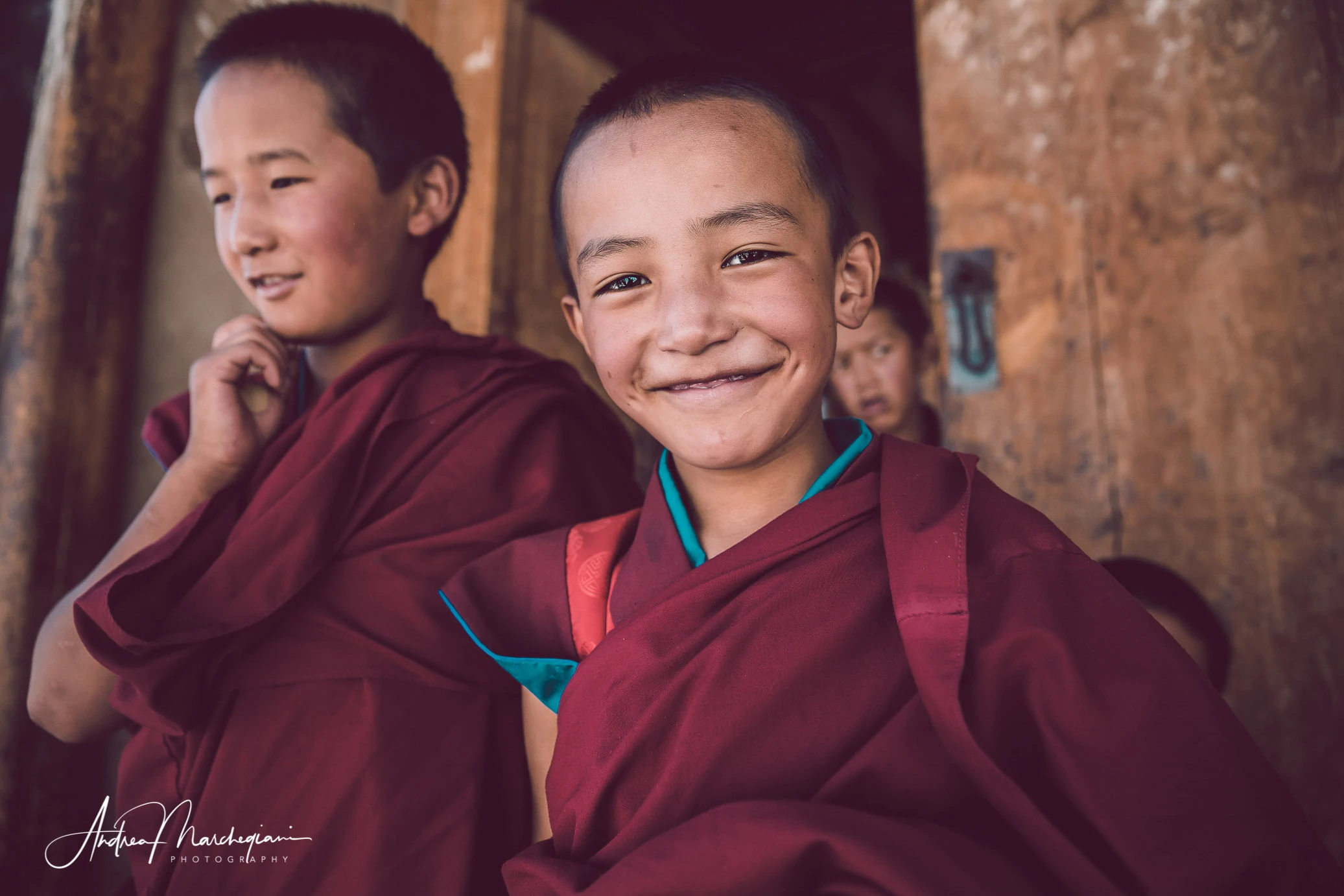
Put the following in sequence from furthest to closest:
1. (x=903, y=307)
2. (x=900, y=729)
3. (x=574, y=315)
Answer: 1. (x=903, y=307)
2. (x=574, y=315)
3. (x=900, y=729)

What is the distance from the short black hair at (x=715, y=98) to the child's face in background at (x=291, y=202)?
369 millimetres


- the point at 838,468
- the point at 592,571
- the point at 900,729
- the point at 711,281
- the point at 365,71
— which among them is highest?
the point at 365,71

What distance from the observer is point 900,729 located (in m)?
0.69

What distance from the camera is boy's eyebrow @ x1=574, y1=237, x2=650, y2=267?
865 millimetres

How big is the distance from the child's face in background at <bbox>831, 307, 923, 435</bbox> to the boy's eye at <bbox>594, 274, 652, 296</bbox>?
1.60 metres

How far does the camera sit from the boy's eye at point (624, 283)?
897 millimetres

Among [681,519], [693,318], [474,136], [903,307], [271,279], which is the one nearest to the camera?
[693,318]

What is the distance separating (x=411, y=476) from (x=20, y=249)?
1.19 meters

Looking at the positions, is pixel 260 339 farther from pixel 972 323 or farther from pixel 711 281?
pixel 972 323

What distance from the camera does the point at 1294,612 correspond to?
4.00ft

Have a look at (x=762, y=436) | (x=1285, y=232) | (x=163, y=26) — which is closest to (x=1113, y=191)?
(x=1285, y=232)

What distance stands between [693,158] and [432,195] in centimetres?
62

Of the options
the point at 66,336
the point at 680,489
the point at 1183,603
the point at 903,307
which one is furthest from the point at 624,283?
the point at 903,307

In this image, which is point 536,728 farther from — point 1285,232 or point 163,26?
point 163,26
